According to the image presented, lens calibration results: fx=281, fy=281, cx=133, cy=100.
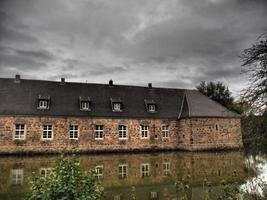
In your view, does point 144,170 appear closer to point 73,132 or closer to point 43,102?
point 73,132

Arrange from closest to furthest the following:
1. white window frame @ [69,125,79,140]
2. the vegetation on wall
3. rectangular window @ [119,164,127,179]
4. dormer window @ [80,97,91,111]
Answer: the vegetation on wall → rectangular window @ [119,164,127,179] → white window frame @ [69,125,79,140] → dormer window @ [80,97,91,111]

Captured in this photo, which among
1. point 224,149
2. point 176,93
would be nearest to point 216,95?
point 176,93

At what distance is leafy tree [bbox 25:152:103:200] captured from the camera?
15.3 ft

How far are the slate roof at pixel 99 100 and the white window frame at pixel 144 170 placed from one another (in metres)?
8.99

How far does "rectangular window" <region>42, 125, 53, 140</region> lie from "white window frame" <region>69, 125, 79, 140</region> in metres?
1.55

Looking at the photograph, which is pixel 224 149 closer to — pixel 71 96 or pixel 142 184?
pixel 71 96

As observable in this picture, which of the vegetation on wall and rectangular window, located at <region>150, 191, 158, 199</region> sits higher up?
the vegetation on wall

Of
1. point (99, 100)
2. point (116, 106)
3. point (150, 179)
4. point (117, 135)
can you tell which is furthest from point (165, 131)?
point (150, 179)

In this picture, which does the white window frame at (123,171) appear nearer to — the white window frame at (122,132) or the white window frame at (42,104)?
the white window frame at (122,132)

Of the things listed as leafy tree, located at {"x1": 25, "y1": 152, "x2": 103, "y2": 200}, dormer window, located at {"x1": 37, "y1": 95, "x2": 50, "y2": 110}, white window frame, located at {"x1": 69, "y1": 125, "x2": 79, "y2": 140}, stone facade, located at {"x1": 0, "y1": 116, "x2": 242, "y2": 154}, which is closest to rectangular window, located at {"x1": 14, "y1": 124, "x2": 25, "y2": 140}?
stone facade, located at {"x1": 0, "y1": 116, "x2": 242, "y2": 154}

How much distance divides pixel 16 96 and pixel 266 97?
21683 mm

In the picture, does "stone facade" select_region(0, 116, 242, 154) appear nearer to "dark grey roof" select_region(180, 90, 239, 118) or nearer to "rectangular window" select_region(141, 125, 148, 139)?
"rectangular window" select_region(141, 125, 148, 139)

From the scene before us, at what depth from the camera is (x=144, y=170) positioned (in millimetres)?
14781

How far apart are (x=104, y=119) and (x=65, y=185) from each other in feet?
65.2
